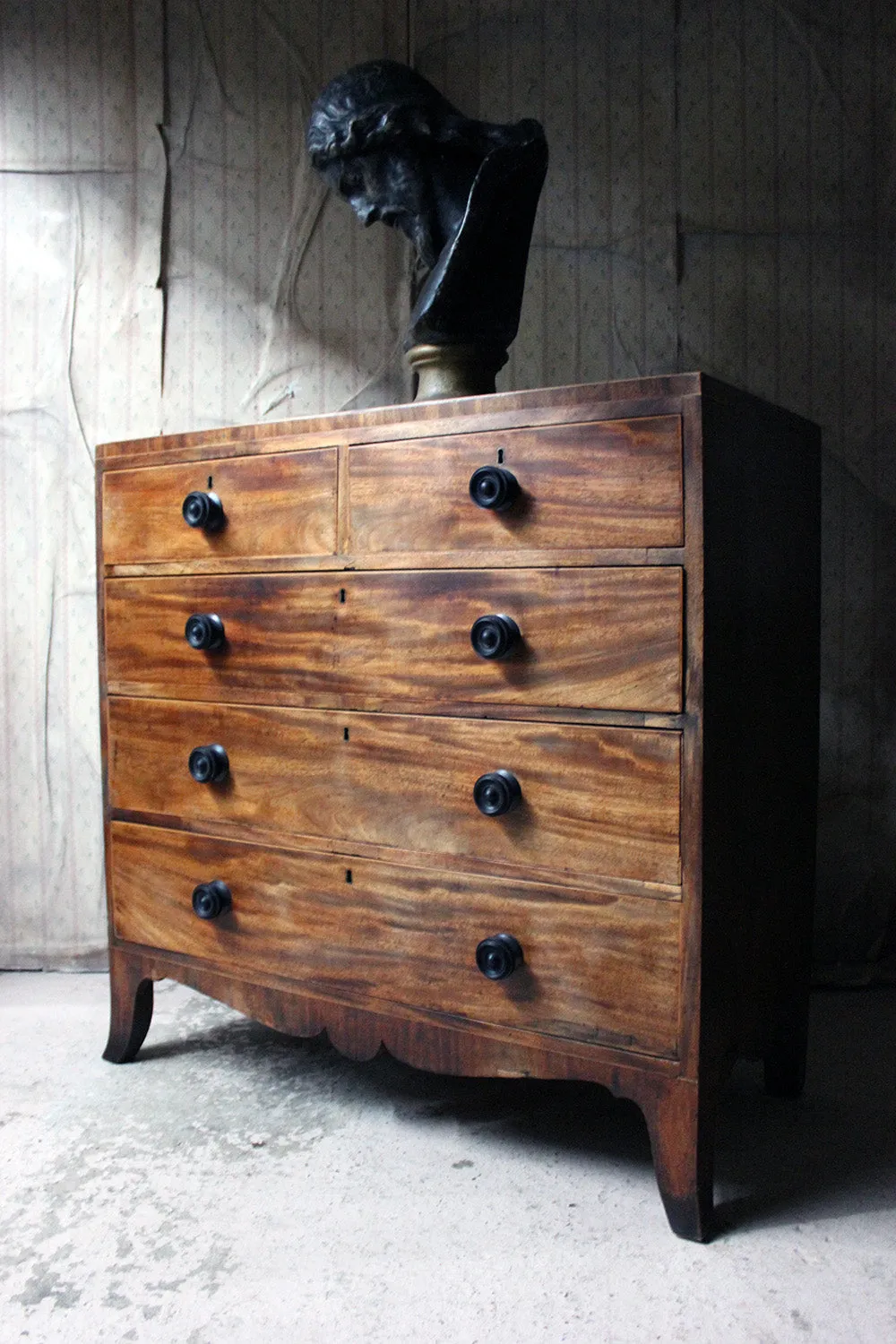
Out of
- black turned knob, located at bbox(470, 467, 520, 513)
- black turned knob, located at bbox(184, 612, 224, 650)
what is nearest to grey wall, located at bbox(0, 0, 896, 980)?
black turned knob, located at bbox(184, 612, 224, 650)

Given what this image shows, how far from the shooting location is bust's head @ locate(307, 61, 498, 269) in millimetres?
1758

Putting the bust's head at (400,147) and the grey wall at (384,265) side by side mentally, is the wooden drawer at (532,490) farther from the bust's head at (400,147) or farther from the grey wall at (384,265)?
the grey wall at (384,265)

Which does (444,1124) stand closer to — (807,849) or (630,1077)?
(630,1077)

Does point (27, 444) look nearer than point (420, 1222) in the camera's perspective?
No

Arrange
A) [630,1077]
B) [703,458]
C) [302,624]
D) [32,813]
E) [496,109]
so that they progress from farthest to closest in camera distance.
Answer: [32,813]
[496,109]
[302,624]
[630,1077]
[703,458]

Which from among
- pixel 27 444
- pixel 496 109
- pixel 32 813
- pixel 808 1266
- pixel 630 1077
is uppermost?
pixel 496 109

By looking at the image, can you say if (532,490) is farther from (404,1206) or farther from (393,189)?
(404,1206)

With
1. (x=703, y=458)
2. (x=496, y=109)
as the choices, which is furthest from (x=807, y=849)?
(x=496, y=109)

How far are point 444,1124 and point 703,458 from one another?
109 centimetres

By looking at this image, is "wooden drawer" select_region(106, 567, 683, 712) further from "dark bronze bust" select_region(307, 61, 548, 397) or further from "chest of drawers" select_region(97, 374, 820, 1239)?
"dark bronze bust" select_region(307, 61, 548, 397)

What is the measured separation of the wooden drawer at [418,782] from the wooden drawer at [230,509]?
0.25 meters

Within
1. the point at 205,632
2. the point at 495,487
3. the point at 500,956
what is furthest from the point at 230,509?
the point at 500,956

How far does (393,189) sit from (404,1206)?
149 centimetres

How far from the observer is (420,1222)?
152 cm
